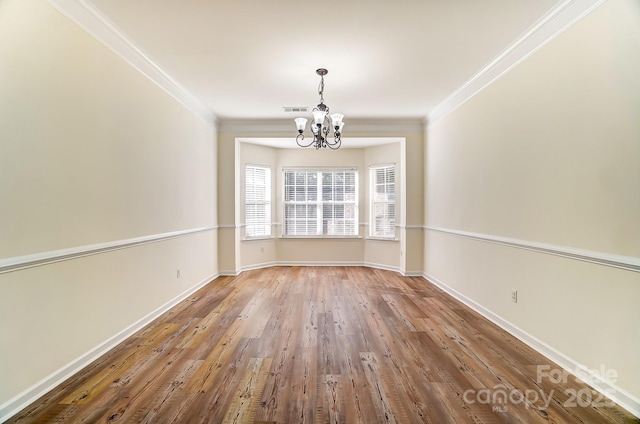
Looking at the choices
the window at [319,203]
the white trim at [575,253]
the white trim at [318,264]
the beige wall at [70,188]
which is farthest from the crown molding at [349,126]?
the white trim at [575,253]

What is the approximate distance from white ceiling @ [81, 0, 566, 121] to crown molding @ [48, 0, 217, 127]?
0.18ft

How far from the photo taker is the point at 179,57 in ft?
10.2

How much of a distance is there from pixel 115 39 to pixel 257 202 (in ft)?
12.5

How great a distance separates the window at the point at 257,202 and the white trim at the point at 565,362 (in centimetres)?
407

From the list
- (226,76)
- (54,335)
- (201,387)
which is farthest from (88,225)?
(226,76)

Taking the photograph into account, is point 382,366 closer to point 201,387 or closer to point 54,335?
point 201,387

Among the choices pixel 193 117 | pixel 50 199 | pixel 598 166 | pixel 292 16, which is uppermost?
pixel 292 16

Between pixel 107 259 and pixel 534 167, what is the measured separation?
12.3 ft

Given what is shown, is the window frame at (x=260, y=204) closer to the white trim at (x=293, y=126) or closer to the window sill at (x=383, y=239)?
the white trim at (x=293, y=126)

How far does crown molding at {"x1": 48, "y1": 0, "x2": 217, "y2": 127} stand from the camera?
2.21 m

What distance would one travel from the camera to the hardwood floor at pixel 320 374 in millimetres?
1781

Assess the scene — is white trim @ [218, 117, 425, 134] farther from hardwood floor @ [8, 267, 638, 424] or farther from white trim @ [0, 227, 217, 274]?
hardwood floor @ [8, 267, 638, 424]

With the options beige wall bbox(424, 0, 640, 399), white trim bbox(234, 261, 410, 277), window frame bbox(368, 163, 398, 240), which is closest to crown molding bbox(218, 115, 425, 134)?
window frame bbox(368, 163, 398, 240)

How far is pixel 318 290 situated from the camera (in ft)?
14.7
